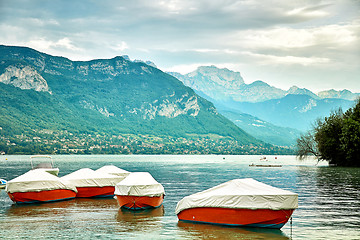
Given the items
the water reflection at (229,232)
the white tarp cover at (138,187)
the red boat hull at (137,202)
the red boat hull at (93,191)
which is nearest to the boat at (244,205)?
the water reflection at (229,232)

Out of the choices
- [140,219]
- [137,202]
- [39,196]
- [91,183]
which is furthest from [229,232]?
[91,183]

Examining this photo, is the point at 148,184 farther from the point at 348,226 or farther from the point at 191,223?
the point at 348,226

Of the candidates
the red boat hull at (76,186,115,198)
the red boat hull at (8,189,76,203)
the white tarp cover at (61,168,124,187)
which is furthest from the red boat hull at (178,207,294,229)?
the red boat hull at (76,186,115,198)

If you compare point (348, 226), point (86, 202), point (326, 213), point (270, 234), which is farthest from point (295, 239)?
point (86, 202)

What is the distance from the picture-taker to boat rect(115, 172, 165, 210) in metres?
32.8

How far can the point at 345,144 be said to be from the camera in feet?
343

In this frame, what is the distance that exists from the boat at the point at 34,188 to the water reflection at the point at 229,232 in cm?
1793

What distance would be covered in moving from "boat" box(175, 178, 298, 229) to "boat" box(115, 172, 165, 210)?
7236mm

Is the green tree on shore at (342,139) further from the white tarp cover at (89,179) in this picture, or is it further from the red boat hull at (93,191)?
the red boat hull at (93,191)

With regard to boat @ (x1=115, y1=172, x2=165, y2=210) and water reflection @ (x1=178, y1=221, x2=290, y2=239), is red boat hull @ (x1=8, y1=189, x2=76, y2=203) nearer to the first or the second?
boat @ (x1=115, y1=172, x2=165, y2=210)

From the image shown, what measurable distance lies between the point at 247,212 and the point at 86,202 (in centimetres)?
2089

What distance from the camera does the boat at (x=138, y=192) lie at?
108ft

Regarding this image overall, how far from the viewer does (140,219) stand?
29453mm

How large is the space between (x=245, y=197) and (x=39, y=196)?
22549mm
